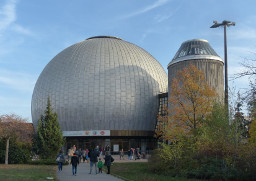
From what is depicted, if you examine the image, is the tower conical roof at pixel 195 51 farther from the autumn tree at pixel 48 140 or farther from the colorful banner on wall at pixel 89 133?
the autumn tree at pixel 48 140

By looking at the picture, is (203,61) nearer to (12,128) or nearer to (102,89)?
(102,89)

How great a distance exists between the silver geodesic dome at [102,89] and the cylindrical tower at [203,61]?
973 cm

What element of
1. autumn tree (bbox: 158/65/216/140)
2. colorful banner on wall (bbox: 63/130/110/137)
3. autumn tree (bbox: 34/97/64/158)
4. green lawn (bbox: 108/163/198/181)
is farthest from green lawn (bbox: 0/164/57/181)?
colorful banner on wall (bbox: 63/130/110/137)

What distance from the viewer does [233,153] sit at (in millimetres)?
17031

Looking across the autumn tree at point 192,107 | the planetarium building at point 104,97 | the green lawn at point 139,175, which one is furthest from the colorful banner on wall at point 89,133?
the green lawn at point 139,175

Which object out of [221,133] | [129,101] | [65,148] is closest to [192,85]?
[221,133]

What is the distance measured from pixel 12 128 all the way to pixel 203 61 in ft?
83.3

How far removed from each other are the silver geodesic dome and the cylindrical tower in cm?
973

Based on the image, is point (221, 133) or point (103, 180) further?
point (221, 133)

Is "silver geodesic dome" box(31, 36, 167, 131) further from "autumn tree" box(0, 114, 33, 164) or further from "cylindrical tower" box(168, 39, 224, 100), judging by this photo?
"autumn tree" box(0, 114, 33, 164)

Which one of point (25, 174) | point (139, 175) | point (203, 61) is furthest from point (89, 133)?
point (139, 175)

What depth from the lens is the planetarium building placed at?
50.7 metres

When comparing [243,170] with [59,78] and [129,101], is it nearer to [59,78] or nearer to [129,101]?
[129,101]

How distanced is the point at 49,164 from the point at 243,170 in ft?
61.9
